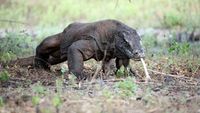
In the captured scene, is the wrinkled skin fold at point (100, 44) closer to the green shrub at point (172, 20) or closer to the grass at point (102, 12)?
the grass at point (102, 12)

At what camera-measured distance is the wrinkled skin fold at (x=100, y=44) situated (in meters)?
8.69

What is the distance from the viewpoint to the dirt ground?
6555mm

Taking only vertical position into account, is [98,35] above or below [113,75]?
above

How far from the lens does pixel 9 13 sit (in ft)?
58.3

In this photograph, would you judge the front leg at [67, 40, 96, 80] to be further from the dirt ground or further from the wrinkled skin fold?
the dirt ground

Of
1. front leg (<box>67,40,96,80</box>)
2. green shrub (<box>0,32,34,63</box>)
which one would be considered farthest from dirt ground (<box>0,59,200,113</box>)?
green shrub (<box>0,32,34,63</box>)

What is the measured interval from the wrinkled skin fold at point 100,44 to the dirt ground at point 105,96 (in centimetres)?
41

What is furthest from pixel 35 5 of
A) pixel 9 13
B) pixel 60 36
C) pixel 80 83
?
pixel 80 83

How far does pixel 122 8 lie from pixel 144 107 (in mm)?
12457

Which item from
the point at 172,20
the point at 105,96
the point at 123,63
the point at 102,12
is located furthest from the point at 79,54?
the point at 102,12

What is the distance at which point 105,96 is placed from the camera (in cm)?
698

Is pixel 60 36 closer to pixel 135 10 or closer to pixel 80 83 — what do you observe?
pixel 80 83

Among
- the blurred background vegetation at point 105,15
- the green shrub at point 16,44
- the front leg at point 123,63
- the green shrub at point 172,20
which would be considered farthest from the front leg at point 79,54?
the green shrub at point 172,20

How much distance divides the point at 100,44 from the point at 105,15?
9.25 metres
